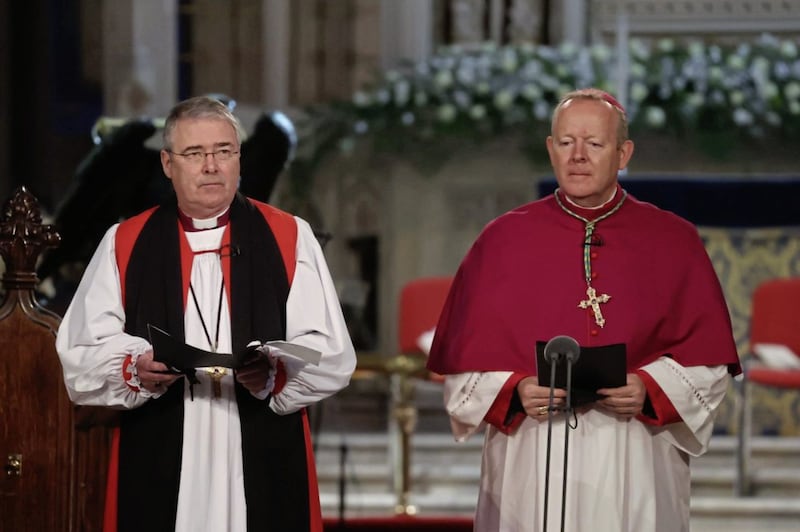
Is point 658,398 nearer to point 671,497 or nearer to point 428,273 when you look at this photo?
point 671,497

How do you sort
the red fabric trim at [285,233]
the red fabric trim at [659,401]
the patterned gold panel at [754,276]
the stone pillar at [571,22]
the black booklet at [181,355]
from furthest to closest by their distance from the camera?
the stone pillar at [571,22] < the patterned gold panel at [754,276] < the red fabric trim at [659,401] < the red fabric trim at [285,233] < the black booklet at [181,355]

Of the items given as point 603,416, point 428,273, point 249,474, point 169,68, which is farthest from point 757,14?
point 249,474

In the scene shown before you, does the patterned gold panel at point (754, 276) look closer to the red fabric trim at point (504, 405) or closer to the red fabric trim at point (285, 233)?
the red fabric trim at point (504, 405)

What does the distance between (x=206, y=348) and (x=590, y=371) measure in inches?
38.9

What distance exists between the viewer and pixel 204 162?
3.61 m

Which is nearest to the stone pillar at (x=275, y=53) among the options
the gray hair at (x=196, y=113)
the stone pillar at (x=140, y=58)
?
the stone pillar at (x=140, y=58)

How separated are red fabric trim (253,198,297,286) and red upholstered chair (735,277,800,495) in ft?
13.4

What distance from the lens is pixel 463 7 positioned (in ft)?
32.0

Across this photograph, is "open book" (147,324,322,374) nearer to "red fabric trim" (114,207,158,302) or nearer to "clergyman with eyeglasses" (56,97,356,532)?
"clergyman with eyeglasses" (56,97,356,532)

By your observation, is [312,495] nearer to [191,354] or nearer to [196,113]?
[191,354]

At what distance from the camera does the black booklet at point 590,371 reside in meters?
3.67

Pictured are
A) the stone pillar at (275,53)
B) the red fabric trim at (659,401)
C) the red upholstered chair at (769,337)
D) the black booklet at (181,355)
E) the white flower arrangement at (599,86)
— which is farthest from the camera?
the stone pillar at (275,53)

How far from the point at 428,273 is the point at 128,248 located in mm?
5557

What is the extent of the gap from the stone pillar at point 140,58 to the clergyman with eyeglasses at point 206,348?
20.3 ft
